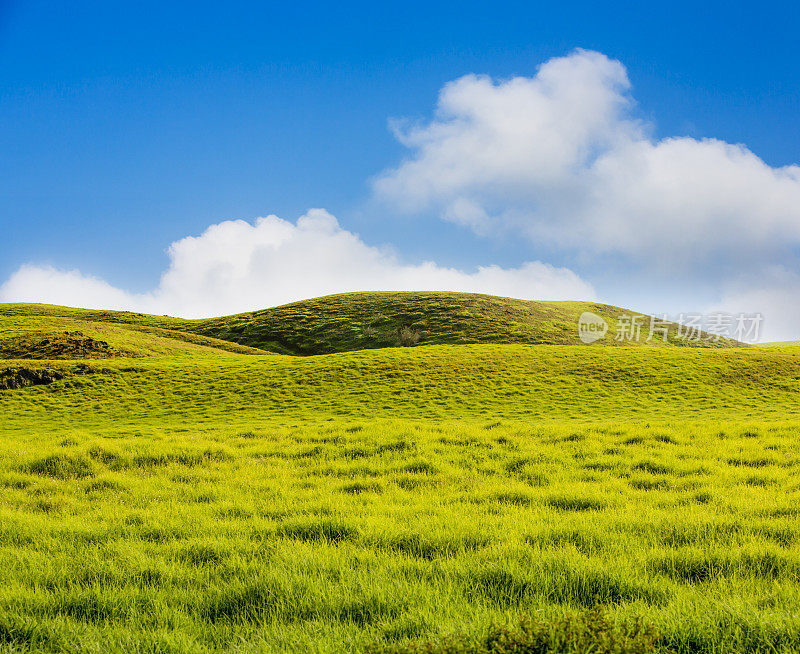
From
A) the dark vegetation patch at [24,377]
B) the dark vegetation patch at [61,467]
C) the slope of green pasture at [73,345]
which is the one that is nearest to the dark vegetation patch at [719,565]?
the dark vegetation patch at [61,467]

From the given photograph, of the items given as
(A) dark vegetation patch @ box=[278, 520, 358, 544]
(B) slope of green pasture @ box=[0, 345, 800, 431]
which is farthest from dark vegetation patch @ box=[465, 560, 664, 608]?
(B) slope of green pasture @ box=[0, 345, 800, 431]

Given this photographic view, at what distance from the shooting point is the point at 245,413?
107ft

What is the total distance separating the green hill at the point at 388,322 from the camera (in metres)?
103

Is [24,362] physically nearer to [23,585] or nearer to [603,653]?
[23,585]

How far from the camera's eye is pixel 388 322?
115438 mm

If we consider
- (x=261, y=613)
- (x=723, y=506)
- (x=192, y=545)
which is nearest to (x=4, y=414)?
(x=192, y=545)

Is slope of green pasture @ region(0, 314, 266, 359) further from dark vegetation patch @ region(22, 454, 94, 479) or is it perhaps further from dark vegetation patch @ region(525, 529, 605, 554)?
dark vegetation patch @ region(525, 529, 605, 554)

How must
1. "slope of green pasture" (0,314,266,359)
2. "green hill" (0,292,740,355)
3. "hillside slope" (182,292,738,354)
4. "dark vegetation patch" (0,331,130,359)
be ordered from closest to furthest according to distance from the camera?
"dark vegetation patch" (0,331,130,359)
"slope of green pasture" (0,314,266,359)
"hillside slope" (182,292,738,354)
"green hill" (0,292,740,355)

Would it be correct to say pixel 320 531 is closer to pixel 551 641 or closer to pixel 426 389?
pixel 551 641

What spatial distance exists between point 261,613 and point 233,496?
15.6 feet

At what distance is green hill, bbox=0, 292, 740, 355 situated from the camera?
103 meters

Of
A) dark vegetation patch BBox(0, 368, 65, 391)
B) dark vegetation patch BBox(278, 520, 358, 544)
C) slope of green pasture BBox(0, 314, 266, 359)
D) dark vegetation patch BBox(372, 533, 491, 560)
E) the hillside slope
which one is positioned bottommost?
dark vegetation patch BBox(0, 368, 65, 391)

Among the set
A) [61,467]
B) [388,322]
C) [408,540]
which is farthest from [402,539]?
[388,322]

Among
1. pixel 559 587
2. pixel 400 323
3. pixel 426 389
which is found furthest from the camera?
pixel 400 323
